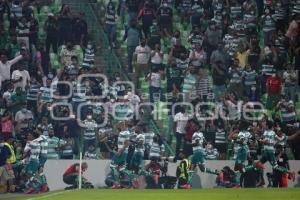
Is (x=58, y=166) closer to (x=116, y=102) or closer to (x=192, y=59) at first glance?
(x=116, y=102)

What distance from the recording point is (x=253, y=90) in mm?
21516

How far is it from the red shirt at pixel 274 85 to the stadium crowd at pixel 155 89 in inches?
1.2

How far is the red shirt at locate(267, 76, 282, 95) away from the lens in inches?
841

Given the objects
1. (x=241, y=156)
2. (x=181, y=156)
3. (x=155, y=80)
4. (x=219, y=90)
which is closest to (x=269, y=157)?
(x=241, y=156)

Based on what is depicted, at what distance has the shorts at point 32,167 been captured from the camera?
63.6 feet

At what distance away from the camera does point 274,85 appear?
70.1ft

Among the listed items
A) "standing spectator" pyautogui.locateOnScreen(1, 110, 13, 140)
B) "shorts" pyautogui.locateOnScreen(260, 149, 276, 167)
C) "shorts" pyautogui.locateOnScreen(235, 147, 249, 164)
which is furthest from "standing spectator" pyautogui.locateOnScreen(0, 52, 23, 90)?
"shorts" pyautogui.locateOnScreen(260, 149, 276, 167)

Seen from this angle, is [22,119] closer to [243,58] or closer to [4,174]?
[4,174]

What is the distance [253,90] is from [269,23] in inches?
108

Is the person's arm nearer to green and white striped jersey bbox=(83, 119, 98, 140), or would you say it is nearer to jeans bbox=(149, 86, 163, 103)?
green and white striped jersey bbox=(83, 119, 98, 140)

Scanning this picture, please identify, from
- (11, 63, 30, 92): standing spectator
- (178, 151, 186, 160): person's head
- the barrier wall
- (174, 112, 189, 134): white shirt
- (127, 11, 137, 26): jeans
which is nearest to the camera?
the barrier wall

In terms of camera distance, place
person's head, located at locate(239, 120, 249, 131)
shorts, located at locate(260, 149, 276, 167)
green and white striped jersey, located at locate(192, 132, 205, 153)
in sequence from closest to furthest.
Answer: shorts, located at locate(260, 149, 276, 167), green and white striped jersey, located at locate(192, 132, 205, 153), person's head, located at locate(239, 120, 249, 131)

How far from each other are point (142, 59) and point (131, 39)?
93 centimetres

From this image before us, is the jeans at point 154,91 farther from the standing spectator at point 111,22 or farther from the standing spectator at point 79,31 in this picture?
the standing spectator at point 79,31
